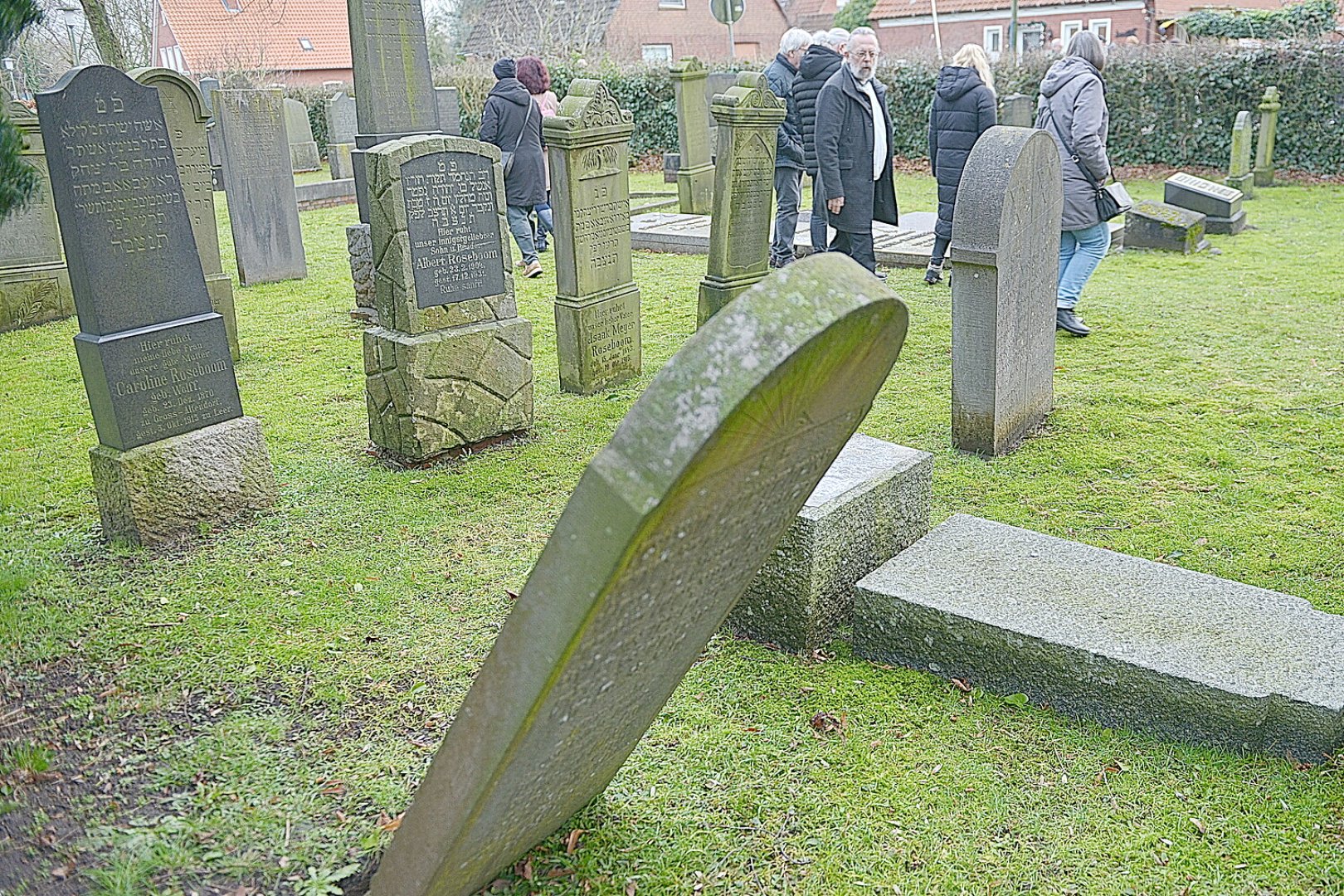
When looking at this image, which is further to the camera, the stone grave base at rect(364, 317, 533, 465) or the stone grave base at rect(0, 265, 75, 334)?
the stone grave base at rect(0, 265, 75, 334)

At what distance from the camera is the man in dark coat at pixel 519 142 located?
10.9 metres

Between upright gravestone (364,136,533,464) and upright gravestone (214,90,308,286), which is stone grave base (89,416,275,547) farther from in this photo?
upright gravestone (214,90,308,286)

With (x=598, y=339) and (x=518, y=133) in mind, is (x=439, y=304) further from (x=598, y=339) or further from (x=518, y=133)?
(x=518, y=133)

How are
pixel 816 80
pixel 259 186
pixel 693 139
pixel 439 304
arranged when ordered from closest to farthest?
pixel 439 304, pixel 816 80, pixel 259 186, pixel 693 139

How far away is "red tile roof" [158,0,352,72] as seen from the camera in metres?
32.3

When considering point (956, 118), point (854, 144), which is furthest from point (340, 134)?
point (956, 118)

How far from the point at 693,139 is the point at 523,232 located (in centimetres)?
375

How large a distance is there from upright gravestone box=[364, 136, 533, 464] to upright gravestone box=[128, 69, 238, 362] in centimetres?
286

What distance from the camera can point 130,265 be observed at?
4.66 m

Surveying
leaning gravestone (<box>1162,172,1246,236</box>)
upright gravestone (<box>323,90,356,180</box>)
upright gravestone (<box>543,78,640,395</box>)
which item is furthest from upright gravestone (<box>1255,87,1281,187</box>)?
upright gravestone (<box>323,90,356,180</box>)

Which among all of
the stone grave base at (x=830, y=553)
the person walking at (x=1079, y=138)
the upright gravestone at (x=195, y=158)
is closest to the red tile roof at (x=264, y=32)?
the upright gravestone at (x=195, y=158)

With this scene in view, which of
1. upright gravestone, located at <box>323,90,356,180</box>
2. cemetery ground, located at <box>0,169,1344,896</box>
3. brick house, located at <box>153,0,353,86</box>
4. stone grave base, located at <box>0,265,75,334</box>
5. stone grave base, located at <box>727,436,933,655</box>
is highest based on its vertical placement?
brick house, located at <box>153,0,353,86</box>

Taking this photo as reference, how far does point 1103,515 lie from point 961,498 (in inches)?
25.5

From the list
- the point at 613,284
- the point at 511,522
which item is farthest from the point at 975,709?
the point at 613,284
